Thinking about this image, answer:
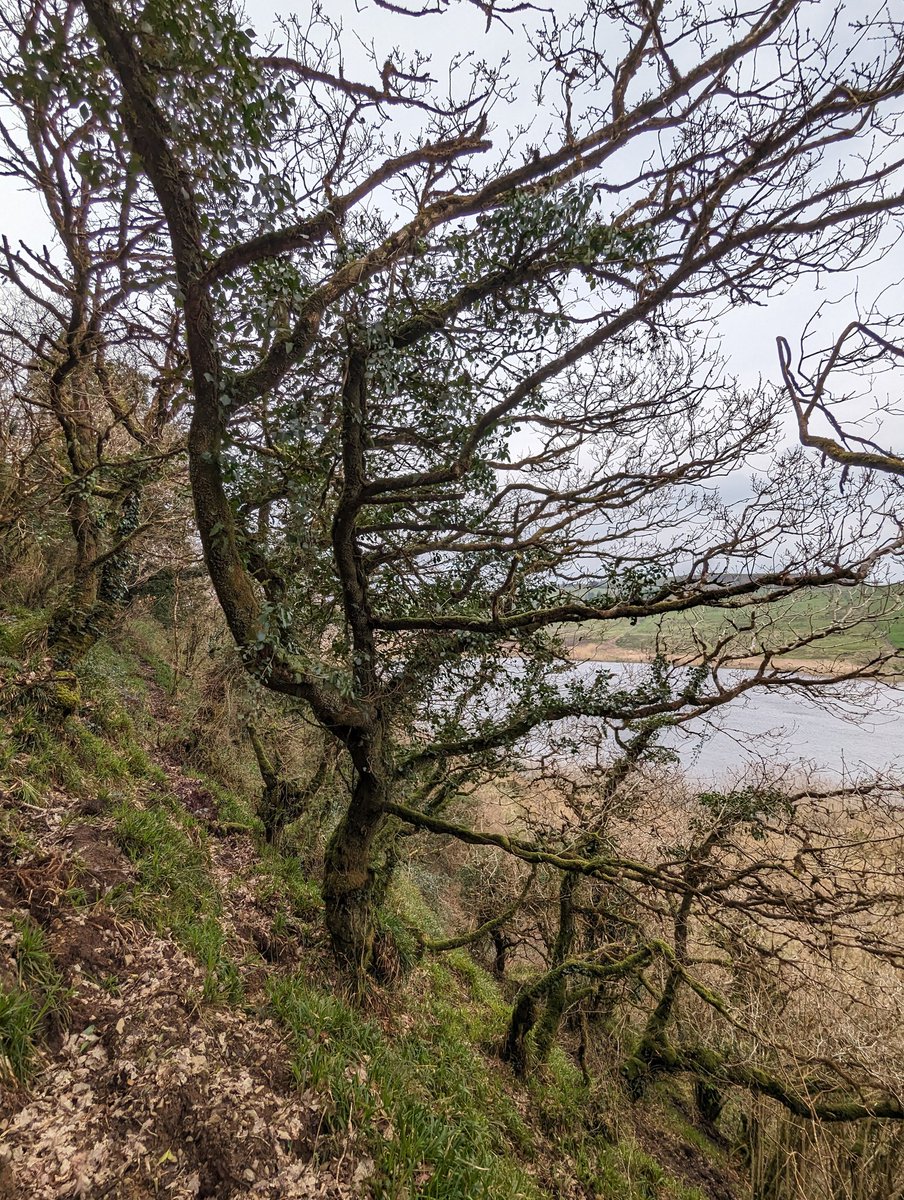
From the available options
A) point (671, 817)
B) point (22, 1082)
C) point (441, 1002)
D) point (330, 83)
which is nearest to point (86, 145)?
point (330, 83)

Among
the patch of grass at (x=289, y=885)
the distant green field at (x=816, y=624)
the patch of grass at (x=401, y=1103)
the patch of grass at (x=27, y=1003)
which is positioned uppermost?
the distant green field at (x=816, y=624)

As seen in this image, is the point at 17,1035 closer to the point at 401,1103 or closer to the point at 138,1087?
the point at 138,1087

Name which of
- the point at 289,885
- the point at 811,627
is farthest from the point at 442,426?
the point at 289,885

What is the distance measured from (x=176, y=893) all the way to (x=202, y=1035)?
1.66 meters

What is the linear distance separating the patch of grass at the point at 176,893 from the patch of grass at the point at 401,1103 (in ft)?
2.03

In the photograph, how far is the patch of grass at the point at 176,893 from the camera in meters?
4.19

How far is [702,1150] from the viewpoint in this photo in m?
9.49

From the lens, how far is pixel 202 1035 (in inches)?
138

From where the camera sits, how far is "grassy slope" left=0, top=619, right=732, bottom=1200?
9.27 feet

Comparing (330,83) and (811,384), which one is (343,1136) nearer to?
(811,384)

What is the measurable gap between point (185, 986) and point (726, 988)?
23.2ft

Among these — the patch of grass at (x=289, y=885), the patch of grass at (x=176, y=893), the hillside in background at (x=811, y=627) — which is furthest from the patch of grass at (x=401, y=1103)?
Answer: the hillside in background at (x=811, y=627)

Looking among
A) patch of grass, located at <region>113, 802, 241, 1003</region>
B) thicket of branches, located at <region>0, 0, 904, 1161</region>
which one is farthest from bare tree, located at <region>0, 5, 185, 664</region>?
patch of grass, located at <region>113, 802, 241, 1003</region>

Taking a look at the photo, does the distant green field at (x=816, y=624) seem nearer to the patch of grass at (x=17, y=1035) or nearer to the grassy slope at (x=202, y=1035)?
the grassy slope at (x=202, y=1035)
